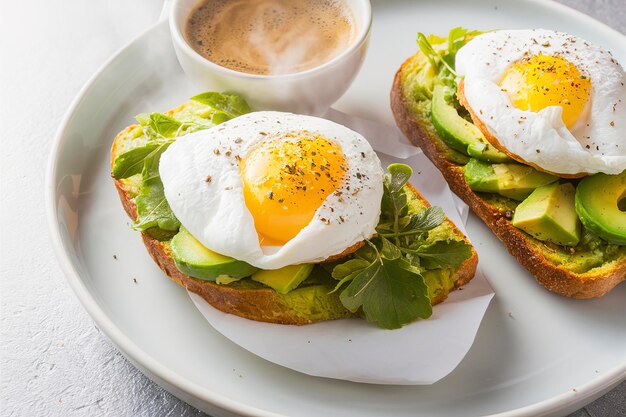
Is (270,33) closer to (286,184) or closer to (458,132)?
(458,132)

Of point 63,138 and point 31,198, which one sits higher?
point 63,138

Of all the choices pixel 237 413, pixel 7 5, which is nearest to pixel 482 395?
pixel 237 413

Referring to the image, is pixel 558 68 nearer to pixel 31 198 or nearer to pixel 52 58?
pixel 31 198

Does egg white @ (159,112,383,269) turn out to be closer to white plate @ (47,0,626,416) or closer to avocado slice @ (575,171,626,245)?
white plate @ (47,0,626,416)

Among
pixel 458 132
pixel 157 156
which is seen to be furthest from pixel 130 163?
pixel 458 132

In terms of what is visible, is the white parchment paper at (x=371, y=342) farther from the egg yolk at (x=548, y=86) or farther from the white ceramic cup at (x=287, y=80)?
the white ceramic cup at (x=287, y=80)

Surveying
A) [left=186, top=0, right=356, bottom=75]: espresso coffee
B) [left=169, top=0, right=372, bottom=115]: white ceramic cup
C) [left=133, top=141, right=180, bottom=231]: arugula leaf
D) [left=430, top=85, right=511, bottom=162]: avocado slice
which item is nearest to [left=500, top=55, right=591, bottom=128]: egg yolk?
[left=430, top=85, right=511, bottom=162]: avocado slice
